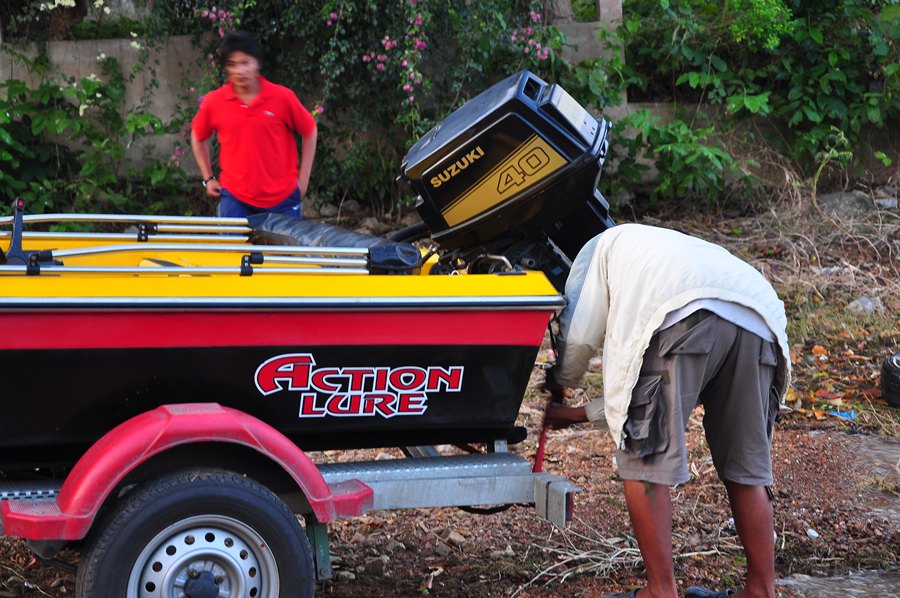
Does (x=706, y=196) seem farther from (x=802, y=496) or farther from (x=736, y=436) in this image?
(x=736, y=436)

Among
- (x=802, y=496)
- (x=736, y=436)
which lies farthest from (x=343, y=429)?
(x=802, y=496)

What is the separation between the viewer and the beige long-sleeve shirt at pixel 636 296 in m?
3.04

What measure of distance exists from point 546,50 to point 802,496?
4.44 metres

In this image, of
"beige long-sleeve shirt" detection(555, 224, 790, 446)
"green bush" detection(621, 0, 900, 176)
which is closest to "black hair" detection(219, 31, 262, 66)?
"beige long-sleeve shirt" detection(555, 224, 790, 446)

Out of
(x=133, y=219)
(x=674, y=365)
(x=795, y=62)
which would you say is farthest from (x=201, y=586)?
(x=795, y=62)

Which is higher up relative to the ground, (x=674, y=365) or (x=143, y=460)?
(x=674, y=365)

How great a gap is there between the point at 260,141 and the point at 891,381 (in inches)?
134

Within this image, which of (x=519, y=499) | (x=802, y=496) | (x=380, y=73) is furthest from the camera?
(x=380, y=73)

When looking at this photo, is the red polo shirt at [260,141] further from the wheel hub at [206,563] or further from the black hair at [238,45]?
the wheel hub at [206,563]

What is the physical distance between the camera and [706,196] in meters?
8.75

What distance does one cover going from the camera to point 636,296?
10.1 ft

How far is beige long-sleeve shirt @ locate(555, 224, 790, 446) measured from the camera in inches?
120

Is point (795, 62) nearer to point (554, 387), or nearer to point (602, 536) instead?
point (602, 536)

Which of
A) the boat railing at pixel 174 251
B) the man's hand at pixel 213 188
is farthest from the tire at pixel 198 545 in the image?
the man's hand at pixel 213 188
